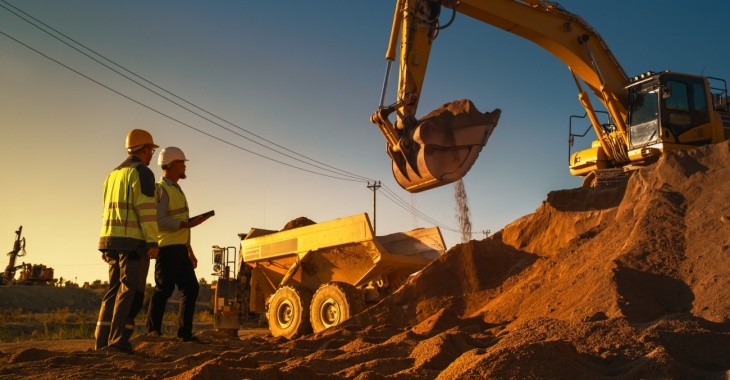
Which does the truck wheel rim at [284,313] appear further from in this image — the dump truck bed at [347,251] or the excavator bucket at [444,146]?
the excavator bucket at [444,146]

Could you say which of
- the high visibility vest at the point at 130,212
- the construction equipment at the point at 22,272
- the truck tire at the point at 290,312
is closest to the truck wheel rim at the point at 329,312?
the truck tire at the point at 290,312

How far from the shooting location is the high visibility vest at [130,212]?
21.3ft

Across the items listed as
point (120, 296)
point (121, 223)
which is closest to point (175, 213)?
point (121, 223)

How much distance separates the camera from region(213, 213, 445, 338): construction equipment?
33.4 feet

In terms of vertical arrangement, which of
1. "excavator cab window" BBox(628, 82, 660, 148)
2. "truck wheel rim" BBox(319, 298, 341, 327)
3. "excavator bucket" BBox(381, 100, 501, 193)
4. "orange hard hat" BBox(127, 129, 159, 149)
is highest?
"excavator cab window" BBox(628, 82, 660, 148)

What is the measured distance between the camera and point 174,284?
7820mm

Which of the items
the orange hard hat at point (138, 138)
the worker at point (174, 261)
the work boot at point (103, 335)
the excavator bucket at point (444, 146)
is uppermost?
the excavator bucket at point (444, 146)

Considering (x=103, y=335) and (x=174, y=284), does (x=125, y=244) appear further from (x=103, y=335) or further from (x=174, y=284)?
(x=174, y=284)

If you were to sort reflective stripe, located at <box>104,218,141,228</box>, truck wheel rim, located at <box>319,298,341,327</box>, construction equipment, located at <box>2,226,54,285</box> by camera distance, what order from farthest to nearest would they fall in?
construction equipment, located at <box>2,226,54,285</box> → truck wheel rim, located at <box>319,298,341,327</box> → reflective stripe, located at <box>104,218,141,228</box>

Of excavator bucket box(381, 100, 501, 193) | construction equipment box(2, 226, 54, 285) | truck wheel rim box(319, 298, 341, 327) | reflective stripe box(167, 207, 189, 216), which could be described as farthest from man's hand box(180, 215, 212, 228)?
construction equipment box(2, 226, 54, 285)

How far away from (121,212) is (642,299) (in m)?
5.13

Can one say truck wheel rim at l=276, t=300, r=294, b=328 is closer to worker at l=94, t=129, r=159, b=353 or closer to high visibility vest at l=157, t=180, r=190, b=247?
high visibility vest at l=157, t=180, r=190, b=247

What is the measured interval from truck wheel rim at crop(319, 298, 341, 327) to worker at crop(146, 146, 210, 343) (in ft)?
8.54

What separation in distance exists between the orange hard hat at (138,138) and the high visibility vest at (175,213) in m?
0.90
